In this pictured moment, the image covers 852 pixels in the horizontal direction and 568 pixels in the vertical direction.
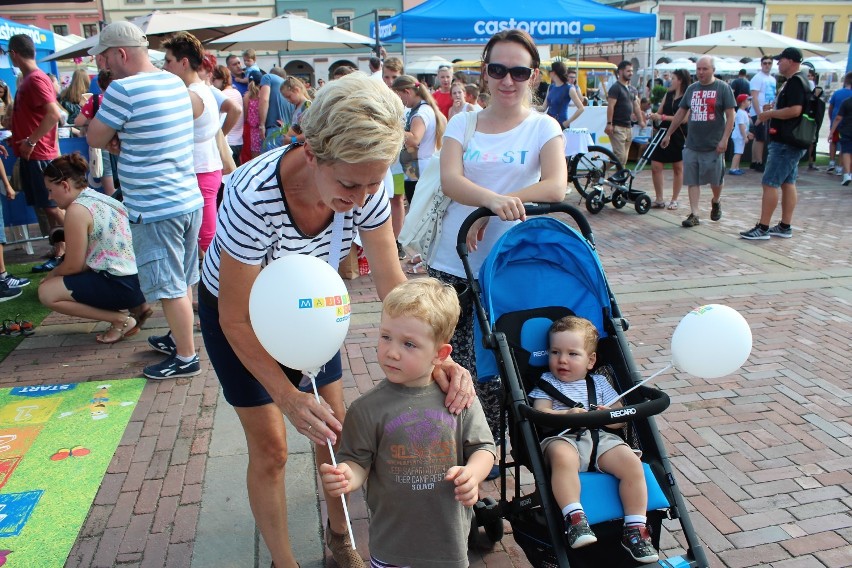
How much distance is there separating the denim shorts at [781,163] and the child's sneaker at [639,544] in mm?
6420

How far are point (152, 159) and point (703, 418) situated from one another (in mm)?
3641

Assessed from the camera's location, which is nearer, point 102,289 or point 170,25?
point 102,289

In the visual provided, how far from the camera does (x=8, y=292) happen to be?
6.04 m

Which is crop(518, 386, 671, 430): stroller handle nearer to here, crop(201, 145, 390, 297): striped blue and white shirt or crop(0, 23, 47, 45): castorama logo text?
crop(201, 145, 390, 297): striped blue and white shirt

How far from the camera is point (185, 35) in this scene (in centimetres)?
495

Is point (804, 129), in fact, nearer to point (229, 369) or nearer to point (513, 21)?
point (513, 21)

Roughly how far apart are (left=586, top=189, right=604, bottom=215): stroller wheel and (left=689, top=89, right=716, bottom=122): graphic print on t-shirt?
1571mm

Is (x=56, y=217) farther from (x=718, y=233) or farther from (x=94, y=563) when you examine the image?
(x=718, y=233)

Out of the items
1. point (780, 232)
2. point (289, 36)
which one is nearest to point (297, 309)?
point (780, 232)

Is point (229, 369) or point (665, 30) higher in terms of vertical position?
point (665, 30)

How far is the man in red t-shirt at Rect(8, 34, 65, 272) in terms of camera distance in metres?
6.50

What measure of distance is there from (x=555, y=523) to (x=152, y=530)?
5.88 feet

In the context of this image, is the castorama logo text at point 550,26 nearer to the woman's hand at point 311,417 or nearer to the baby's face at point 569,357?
the baby's face at point 569,357

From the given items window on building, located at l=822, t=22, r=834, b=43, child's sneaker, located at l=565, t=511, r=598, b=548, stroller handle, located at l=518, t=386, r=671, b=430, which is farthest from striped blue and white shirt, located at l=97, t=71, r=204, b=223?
window on building, located at l=822, t=22, r=834, b=43
